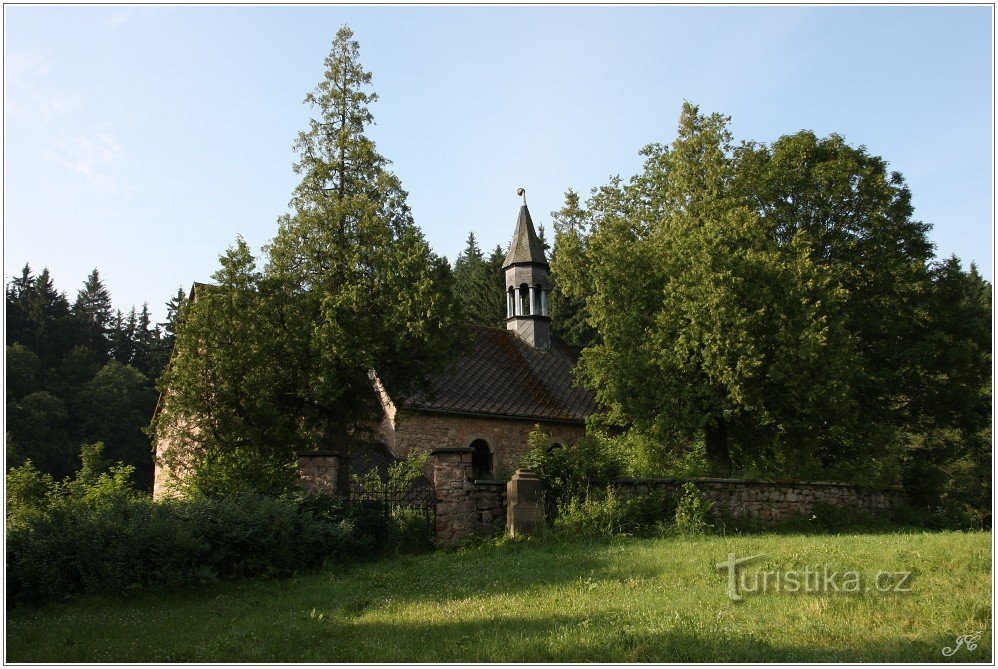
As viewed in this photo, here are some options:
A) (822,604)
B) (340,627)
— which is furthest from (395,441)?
(822,604)

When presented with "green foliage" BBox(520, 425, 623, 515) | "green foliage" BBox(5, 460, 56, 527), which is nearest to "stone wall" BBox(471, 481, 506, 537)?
"green foliage" BBox(520, 425, 623, 515)

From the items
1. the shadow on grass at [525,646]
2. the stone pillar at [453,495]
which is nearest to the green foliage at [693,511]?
the stone pillar at [453,495]

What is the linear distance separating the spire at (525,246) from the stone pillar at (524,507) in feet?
54.6

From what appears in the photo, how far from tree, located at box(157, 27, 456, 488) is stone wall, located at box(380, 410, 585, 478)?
4.78 meters

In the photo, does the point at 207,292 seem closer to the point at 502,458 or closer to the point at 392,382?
the point at 392,382

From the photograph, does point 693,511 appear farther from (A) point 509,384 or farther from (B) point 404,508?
(A) point 509,384

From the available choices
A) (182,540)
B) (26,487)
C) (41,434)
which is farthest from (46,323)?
(182,540)

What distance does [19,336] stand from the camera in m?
46.8

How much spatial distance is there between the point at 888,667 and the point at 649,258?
14384 millimetres

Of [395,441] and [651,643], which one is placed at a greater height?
[395,441]

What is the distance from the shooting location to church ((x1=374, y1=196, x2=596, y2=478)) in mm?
21953

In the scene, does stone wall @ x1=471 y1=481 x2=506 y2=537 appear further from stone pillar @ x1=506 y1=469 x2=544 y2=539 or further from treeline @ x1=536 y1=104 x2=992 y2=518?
treeline @ x1=536 y1=104 x2=992 y2=518

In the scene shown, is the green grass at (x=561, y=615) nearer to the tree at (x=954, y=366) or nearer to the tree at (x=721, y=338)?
the tree at (x=721, y=338)

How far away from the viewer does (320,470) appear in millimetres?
14398
